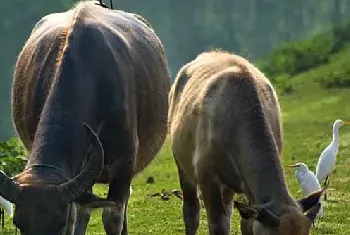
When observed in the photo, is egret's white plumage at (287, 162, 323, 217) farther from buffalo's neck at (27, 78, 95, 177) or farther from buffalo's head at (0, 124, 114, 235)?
buffalo's head at (0, 124, 114, 235)

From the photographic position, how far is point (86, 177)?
7.99m

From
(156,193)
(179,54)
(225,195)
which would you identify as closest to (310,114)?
(156,193)

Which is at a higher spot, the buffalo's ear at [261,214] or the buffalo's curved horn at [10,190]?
the buffalo's curved horn at [10,190]

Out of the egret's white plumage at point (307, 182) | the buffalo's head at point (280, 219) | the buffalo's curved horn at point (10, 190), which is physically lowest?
A: the egret's white plumage at point (307, 182)

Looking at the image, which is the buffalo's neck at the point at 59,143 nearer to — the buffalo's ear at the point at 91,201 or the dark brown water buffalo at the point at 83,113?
the dark brown water buffalo at the point at 83,113

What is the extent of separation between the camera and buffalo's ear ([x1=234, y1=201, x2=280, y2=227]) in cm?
808

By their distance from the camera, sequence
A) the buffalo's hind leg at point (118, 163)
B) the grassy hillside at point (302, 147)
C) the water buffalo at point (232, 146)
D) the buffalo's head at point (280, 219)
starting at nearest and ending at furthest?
the buffalo's head at point (280, 219)
the water buffalo at point (232, 146)
the buffalo's hind leg at point (118, 163)
the grassy hillside at point (302, 147)

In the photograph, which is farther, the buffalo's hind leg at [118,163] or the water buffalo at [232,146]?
the buffalo's hind leg at [118,163]

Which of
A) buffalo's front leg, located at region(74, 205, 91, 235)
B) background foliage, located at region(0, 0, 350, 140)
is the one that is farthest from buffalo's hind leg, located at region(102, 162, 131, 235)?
background foliage, located at region(0, 0, 350, 140)

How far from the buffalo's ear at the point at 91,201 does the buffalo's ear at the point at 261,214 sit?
40.1 inches

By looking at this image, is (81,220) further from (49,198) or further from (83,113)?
(49,198)

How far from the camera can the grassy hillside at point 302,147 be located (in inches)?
572

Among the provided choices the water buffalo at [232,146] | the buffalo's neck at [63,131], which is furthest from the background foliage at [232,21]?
the buffalo's neck at [63,131]

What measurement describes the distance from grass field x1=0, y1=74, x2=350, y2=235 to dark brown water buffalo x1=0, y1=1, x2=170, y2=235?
142cm
